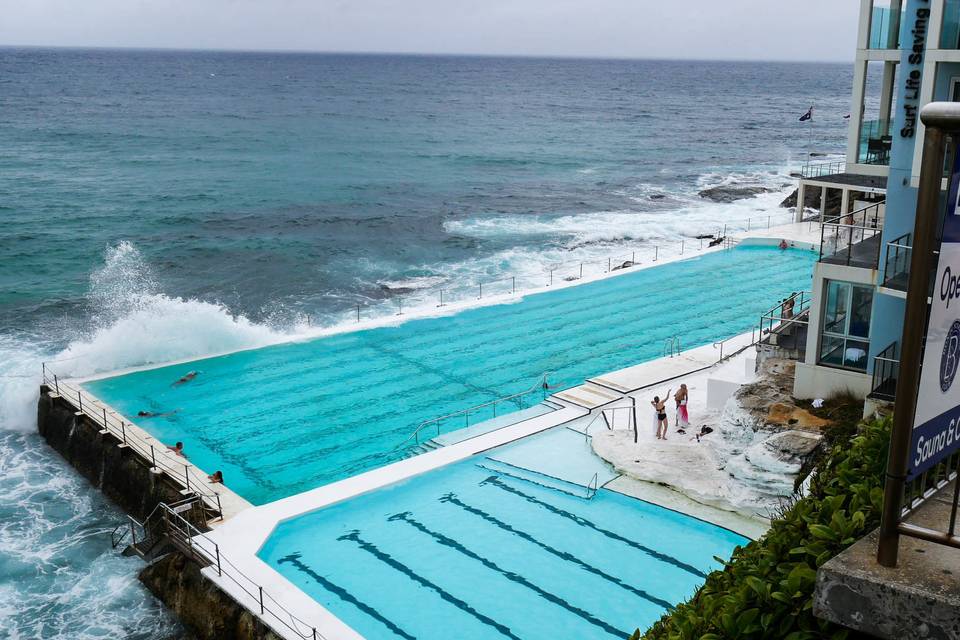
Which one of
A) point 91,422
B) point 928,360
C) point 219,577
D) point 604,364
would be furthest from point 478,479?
point 928,360

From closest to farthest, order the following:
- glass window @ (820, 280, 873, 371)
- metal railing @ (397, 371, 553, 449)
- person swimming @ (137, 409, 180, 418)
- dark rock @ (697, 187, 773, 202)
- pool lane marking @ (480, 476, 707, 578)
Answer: pool lane marking @ (480, 476, 707, 578)
glass window @ (820, 280, 873, 371)
metal railing @ (397, 371, 553, 449)
person swimming @ (137, 409, 180, 418)
dark rock @ (697, 187, 773, 202)

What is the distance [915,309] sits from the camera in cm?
442

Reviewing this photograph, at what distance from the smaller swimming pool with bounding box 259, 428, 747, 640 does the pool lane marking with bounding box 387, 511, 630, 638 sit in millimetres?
25

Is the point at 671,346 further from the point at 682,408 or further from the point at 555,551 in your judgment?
the point at 555,551

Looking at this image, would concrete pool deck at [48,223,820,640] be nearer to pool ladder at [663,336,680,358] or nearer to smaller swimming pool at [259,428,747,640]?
smaller swimming pool at [259,428,747,640]

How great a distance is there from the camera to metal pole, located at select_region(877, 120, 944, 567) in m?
4.28

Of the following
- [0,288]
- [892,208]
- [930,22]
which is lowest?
[0,288]

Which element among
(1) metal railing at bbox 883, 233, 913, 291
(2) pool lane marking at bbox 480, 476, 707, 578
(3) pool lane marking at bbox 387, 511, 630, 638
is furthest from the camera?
(2) pool lane marking at bbox 480, 476, 707, 578

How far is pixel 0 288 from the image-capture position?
42188 mm

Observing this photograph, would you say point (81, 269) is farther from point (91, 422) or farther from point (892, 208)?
point (892, 208)

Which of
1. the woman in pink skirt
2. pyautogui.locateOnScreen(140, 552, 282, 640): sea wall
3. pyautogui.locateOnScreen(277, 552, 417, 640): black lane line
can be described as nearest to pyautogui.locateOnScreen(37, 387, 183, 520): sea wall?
pyautogui.locateOnScreen(140, 552, 282, 640): sea wall

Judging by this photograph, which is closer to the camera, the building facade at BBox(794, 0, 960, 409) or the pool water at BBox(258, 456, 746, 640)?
the pool water at BBox(258, 456, 746, 640)

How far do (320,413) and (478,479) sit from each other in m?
5.92

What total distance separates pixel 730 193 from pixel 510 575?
55.0m
